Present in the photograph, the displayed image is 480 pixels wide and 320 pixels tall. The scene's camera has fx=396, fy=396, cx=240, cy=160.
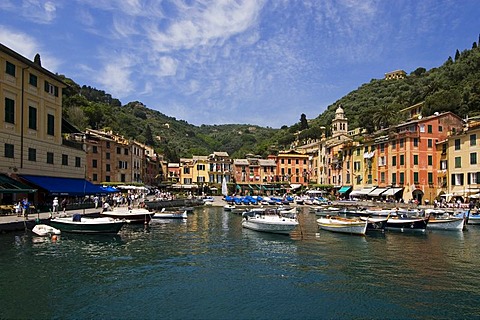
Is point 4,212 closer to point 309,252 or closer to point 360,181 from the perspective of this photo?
point 309,252

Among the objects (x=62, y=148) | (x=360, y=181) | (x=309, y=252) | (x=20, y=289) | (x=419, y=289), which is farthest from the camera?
(x=360, y=181)

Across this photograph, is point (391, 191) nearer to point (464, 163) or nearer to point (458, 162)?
point (458, 162)

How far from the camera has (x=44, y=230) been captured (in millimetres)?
31797

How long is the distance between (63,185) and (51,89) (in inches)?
424

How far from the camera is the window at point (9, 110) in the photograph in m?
36.7

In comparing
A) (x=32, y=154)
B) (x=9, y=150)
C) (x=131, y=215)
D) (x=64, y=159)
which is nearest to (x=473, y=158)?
(x=131, y=215)

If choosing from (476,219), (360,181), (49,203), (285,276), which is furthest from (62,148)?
(360,181)

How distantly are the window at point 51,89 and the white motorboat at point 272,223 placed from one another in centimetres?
2584

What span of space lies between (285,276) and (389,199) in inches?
2093

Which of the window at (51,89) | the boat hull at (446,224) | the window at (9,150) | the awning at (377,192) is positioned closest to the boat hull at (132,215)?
the window at (9,150)

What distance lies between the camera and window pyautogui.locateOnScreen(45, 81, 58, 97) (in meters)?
43.0

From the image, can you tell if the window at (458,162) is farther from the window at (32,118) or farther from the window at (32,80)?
the window at (32,80)

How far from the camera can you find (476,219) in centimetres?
4794

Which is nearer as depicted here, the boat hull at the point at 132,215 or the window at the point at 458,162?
the boat hull at the point at 132,215
